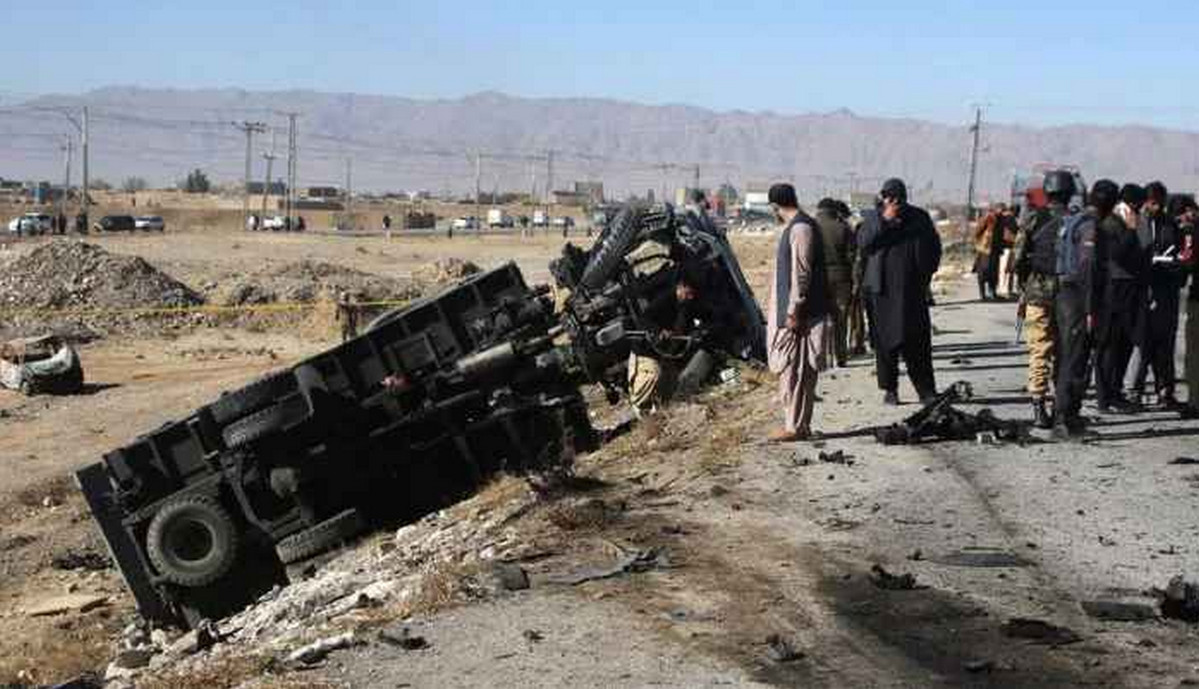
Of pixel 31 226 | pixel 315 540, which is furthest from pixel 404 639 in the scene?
pixel 31 226

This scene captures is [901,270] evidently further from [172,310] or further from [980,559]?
[172,310]

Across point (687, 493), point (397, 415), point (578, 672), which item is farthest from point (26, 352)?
point (578, 672)

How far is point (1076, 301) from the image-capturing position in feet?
38.1

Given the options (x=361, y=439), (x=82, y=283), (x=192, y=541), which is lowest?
(x=82, y=283)

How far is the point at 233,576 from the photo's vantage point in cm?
1288

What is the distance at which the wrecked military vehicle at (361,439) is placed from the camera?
41.9 feet

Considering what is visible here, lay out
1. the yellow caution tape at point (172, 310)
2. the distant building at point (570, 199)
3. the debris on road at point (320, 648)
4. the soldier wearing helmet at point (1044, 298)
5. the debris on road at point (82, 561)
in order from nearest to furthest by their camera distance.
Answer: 1. the debris on road at point (320, 648)
2. the soldier wearing helmet at point (1044, 298)
3. the debris on road at point (82, 561)
4. the yellow caution tape at point (172, 310)
5. the distant building at point (570, 199)

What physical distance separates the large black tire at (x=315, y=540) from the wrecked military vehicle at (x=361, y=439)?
16 millimetres

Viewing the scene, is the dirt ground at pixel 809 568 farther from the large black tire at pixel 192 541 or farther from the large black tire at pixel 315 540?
the large black tire at pixel 192 541

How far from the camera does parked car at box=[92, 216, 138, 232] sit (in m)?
86.8

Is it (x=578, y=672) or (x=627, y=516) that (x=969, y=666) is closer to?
(x=578, y=672)

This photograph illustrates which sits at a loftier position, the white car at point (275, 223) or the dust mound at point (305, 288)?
the dust mound at point (305, 288)

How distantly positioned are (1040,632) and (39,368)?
23.2m

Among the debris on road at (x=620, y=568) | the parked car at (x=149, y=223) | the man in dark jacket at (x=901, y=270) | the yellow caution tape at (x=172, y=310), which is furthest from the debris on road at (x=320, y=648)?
the parked car at (x=149, y=223)
